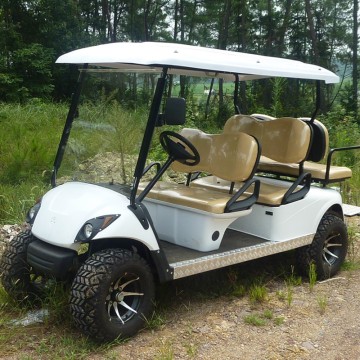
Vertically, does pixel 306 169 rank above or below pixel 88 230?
above

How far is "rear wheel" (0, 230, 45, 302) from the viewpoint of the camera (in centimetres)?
355

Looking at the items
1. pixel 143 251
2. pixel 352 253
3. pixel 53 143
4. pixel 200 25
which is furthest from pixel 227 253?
pixel 200 25

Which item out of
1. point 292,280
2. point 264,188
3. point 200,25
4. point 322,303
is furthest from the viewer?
point 200,25

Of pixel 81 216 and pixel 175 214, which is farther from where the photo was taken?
pixel 175 214

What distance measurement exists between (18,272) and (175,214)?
1.20 metres

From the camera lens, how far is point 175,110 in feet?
10.8

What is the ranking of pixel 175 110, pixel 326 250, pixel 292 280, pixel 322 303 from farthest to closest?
1. pixel 326 250
2. pixel 292 280
3. pixel 322 303
4. pixel 175 110

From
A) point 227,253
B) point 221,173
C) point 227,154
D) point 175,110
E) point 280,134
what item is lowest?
point 227,253

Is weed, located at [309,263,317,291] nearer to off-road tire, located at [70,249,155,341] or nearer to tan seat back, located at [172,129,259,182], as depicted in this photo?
tan seat back, located at [172,129,259,182]

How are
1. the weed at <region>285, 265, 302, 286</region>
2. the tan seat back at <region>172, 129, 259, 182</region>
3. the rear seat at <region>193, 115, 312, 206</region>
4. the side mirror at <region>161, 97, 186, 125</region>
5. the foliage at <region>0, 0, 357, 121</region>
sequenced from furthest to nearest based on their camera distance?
the foliage at <region>0, 0, 357, 121</region>, the weed at <region>285, 265, 302, 286</region>, the rear seat at <region>193, 115, 312, 206</region>, the tan seat back at <region>172, 129, 259, 182</region>, the side mirror at <region>161, 97, 186, 125</region>

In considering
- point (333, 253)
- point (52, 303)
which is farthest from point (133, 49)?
point (333, 253)

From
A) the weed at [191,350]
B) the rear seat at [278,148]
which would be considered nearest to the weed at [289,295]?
the rear seat at [278,148]

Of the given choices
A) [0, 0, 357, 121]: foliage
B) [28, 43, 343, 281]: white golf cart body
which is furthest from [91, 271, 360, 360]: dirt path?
[0, 0, 357, 121]: foliage

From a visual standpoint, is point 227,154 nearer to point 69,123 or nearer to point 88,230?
point 69,123
